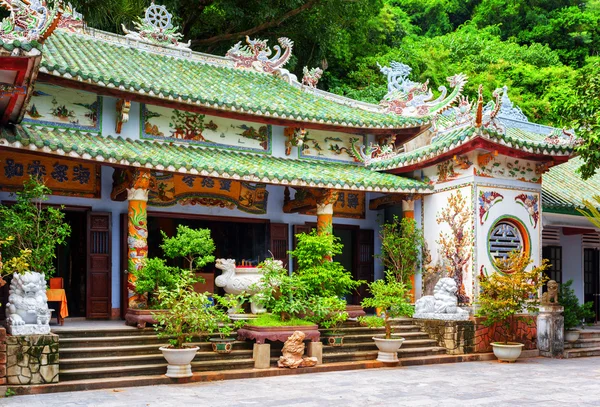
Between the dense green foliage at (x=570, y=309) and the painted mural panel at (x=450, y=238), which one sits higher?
the painted mural panel at (x=450, y=238)

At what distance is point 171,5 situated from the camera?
21422 mm

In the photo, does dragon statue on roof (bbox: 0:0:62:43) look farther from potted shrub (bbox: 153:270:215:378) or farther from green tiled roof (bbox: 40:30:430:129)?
potted shrub (bbox: 153:270:215:378)

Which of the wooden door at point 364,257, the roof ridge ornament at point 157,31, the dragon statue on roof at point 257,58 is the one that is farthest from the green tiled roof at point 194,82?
the wooden door at point 364,257

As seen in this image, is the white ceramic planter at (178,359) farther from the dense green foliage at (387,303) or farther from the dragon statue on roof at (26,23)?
the dragon statue on roof at (26,23)

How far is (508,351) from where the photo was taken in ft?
36.6

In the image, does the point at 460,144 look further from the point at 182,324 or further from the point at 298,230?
the point at 182,324

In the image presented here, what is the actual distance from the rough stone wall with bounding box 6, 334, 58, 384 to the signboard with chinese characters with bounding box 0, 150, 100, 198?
3286 millimetres

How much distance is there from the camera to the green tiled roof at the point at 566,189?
13.6 meters

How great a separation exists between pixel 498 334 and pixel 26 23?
A: 9057 mm

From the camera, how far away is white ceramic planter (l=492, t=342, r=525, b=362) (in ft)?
36.6

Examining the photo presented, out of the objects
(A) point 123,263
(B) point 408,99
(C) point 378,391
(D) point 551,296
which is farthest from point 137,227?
(D) point 551,296

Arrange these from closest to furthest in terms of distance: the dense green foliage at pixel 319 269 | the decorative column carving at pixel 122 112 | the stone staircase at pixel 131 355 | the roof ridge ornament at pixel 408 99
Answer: the stone staircase at pixel 131 355 < the dense green foliage at pixel 319 269 < the decorative column carving at pixel 122 112 < the roof ridge ornament at pixel 408 99

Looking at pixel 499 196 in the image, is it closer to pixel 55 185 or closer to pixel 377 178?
pixel 377 178

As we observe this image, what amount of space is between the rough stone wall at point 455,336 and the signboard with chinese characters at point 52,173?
646 cm
